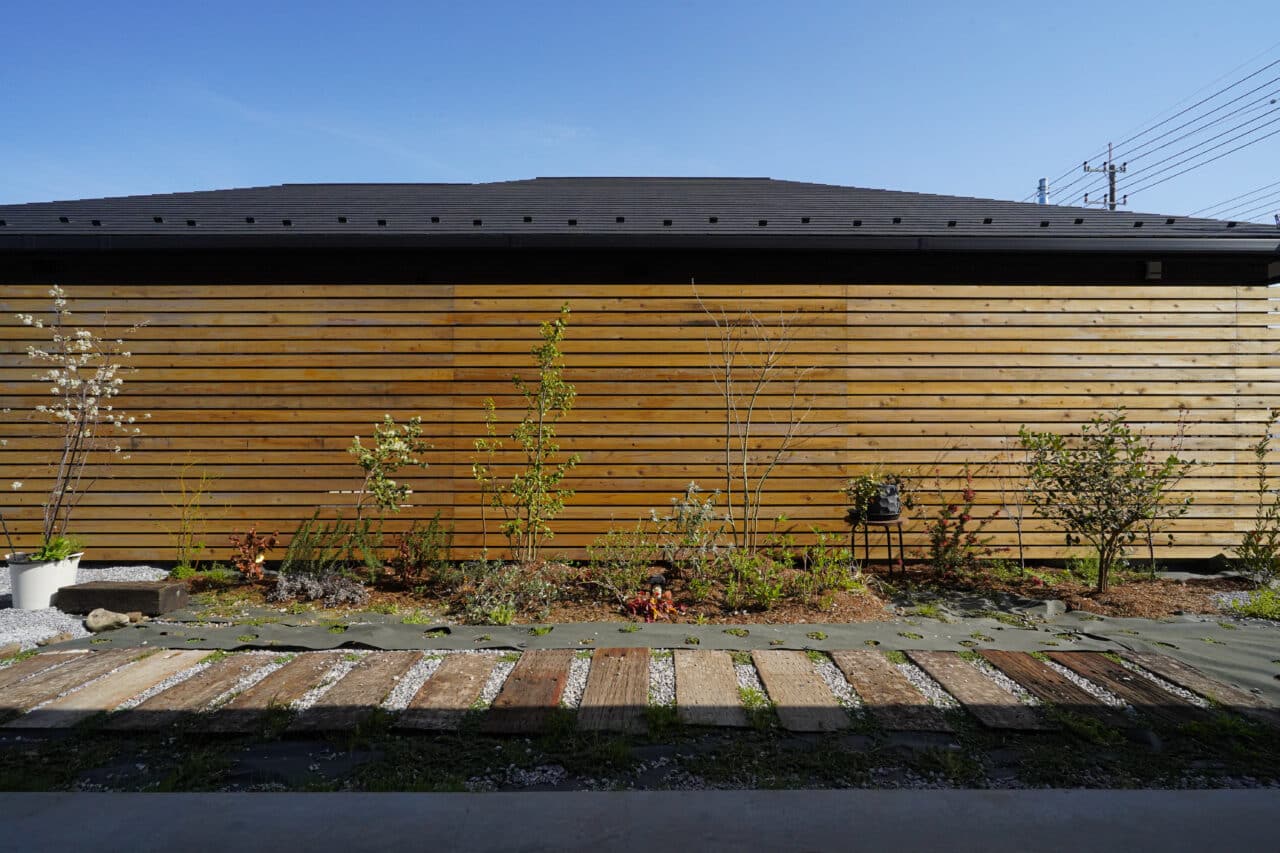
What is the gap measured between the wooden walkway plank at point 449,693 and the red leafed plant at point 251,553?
269 cm

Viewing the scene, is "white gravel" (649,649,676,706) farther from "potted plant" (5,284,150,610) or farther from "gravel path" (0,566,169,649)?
"potted plant" (5,284,150,610)

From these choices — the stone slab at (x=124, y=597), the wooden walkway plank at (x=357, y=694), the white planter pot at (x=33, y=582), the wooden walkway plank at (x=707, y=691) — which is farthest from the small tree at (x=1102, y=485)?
the white planter pot at (x=33, y=582)

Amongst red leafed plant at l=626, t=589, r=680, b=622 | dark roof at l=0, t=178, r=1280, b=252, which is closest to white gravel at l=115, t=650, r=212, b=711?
red leafed plant at l=626, t=589, r=680, b=622

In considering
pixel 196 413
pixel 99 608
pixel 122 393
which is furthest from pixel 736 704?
pixel 122 393

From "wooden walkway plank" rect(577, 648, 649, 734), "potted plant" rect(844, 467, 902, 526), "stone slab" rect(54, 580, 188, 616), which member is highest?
"potted plant" rect(844, 467, 902, 526)

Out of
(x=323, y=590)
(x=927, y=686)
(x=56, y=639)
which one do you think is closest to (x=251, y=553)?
(x=323, y=590)

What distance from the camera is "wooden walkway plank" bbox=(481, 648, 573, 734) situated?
2439mm

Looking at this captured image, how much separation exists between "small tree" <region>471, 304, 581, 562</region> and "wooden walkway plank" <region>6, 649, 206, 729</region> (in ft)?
7.31

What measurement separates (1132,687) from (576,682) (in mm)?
2426

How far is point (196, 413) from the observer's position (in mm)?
5629

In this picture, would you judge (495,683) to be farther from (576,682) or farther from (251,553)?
(251,553)

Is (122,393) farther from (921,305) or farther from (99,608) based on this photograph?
(921,305)

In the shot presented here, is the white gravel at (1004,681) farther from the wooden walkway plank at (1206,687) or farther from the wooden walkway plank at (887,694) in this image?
the wooden walkway plank at (1206,687)

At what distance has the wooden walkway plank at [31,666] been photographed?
3.00 m
